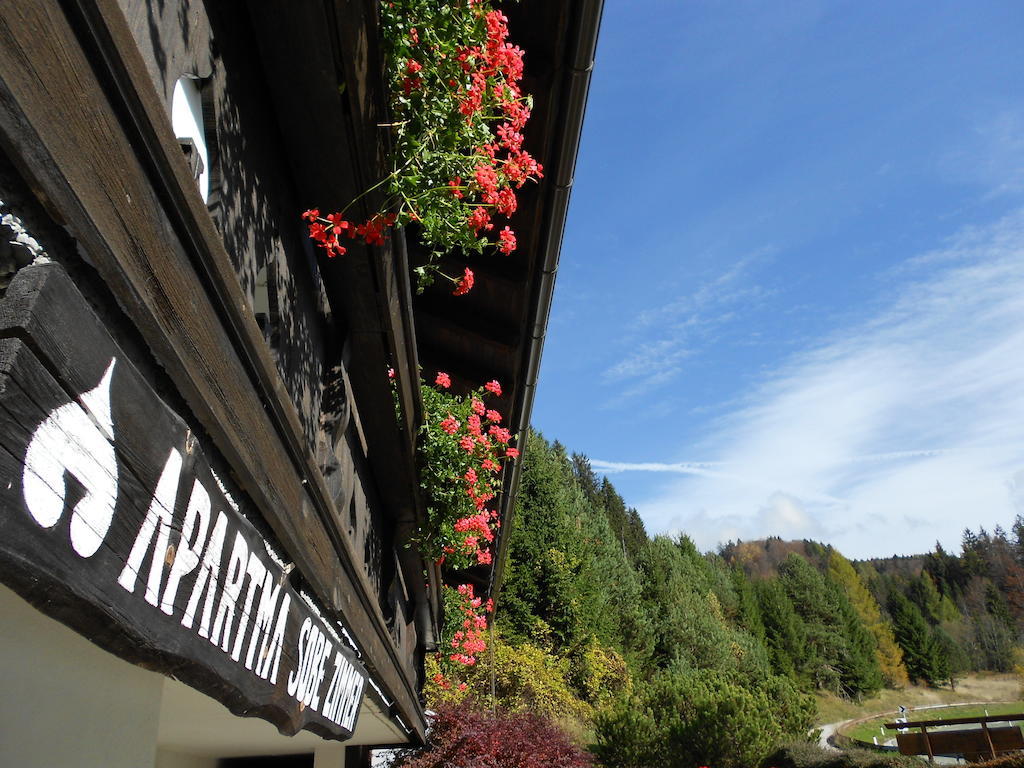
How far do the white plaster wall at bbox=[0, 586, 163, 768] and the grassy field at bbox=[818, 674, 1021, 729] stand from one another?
4396cm

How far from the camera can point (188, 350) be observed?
1198mm

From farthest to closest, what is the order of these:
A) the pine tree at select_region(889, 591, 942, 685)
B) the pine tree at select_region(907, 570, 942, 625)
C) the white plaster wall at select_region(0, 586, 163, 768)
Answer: the pine tree at select_region(907, 570, 942, 625), the pine tree at select_region(889, 591, 942, 685), the white plaster wall at select_region(0, 586, 163, 768)

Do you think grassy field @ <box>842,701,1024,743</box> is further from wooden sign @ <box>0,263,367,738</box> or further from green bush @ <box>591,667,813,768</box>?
wooden sign @ <box>0,263,367,738</box>

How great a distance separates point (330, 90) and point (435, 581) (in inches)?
196

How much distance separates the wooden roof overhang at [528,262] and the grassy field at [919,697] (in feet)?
134

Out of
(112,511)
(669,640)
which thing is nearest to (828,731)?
(669,640)

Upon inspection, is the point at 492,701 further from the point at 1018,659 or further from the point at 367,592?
the point at 1018,659

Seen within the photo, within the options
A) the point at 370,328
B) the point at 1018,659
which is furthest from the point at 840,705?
the point at 370,328

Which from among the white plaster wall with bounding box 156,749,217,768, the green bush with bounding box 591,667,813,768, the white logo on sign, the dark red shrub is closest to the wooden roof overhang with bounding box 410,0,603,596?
the white logo on sign

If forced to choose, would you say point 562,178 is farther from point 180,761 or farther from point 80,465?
point 180,761

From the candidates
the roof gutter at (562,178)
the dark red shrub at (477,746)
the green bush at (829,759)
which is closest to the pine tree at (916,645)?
the green bush at (829,759)

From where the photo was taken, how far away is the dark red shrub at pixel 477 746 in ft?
28.7

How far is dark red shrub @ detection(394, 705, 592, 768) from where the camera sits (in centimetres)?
873

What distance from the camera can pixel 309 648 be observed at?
2115mm
